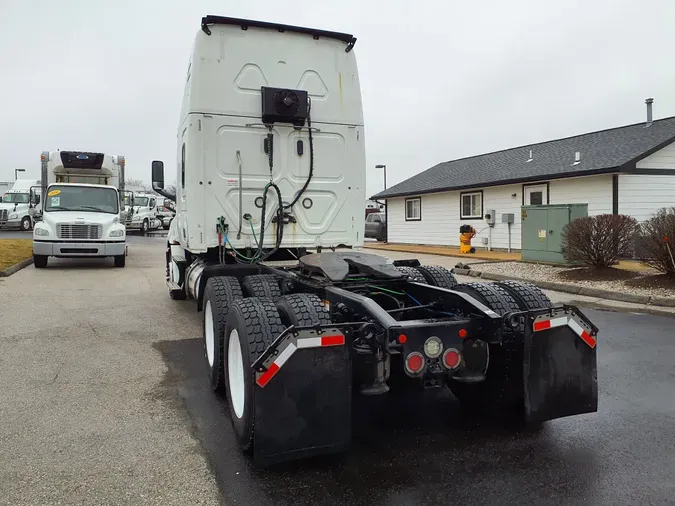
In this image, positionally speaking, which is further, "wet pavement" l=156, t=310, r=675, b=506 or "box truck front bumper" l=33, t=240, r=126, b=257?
"box truck front bumper" l=33, t=240, r=126, b=257

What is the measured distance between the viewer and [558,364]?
11.9ft

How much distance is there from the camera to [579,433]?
384 cm

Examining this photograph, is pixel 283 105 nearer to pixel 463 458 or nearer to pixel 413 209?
pixel 463 458

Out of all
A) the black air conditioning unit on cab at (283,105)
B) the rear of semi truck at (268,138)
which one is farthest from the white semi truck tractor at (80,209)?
the black air conditioning unit on cab at (283,105)

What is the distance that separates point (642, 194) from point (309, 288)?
1415cm

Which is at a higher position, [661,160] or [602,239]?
[661,160]

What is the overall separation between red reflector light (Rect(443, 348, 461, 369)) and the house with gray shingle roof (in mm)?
13656

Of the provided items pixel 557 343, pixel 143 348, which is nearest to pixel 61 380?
pixel 143 348

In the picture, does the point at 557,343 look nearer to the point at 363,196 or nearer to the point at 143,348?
the point at 363,196

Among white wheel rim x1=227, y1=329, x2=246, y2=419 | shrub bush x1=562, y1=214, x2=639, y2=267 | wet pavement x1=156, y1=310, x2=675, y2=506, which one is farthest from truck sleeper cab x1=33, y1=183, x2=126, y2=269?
white wheel rim x1=227, y1=329, x2=246, y2=419

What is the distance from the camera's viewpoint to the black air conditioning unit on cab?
638 centimetres

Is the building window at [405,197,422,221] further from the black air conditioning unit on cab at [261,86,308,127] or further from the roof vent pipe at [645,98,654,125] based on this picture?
the black air conditioning unit on cab at [261,86,308,127]

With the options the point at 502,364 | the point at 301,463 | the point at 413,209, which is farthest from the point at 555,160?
the point at 301,463

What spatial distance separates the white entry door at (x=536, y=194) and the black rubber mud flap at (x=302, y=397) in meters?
16.3
